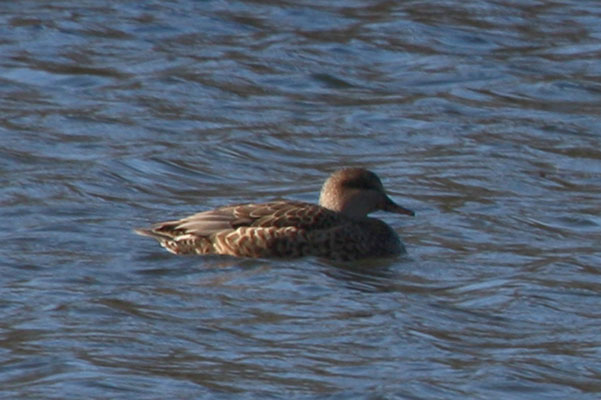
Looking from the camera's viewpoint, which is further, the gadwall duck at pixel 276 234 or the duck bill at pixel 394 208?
the duck bill at pixel 394 208

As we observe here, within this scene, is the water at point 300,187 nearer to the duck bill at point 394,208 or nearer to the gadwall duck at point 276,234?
the gadwall duck at point 276,234

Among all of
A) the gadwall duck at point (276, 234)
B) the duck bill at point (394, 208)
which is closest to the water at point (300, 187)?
the gadwall duck at point (276, 234)

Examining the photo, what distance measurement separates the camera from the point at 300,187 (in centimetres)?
1395

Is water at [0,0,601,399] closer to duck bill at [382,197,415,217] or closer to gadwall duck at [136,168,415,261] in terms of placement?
gadwall duck at [136,168,415,261]

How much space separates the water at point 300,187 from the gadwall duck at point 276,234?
0.12 metres

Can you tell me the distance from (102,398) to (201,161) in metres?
6.02

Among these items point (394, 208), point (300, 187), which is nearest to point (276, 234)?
point (394, 208)

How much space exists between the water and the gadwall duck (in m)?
0.12

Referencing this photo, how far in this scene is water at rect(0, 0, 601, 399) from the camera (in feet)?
30.5

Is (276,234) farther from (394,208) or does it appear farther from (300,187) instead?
(300,187)

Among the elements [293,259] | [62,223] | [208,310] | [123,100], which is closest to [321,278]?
[293,259]

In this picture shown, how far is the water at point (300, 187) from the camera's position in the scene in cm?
928

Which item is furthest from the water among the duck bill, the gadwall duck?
the duck bill

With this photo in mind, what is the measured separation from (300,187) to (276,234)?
87.1 inches
